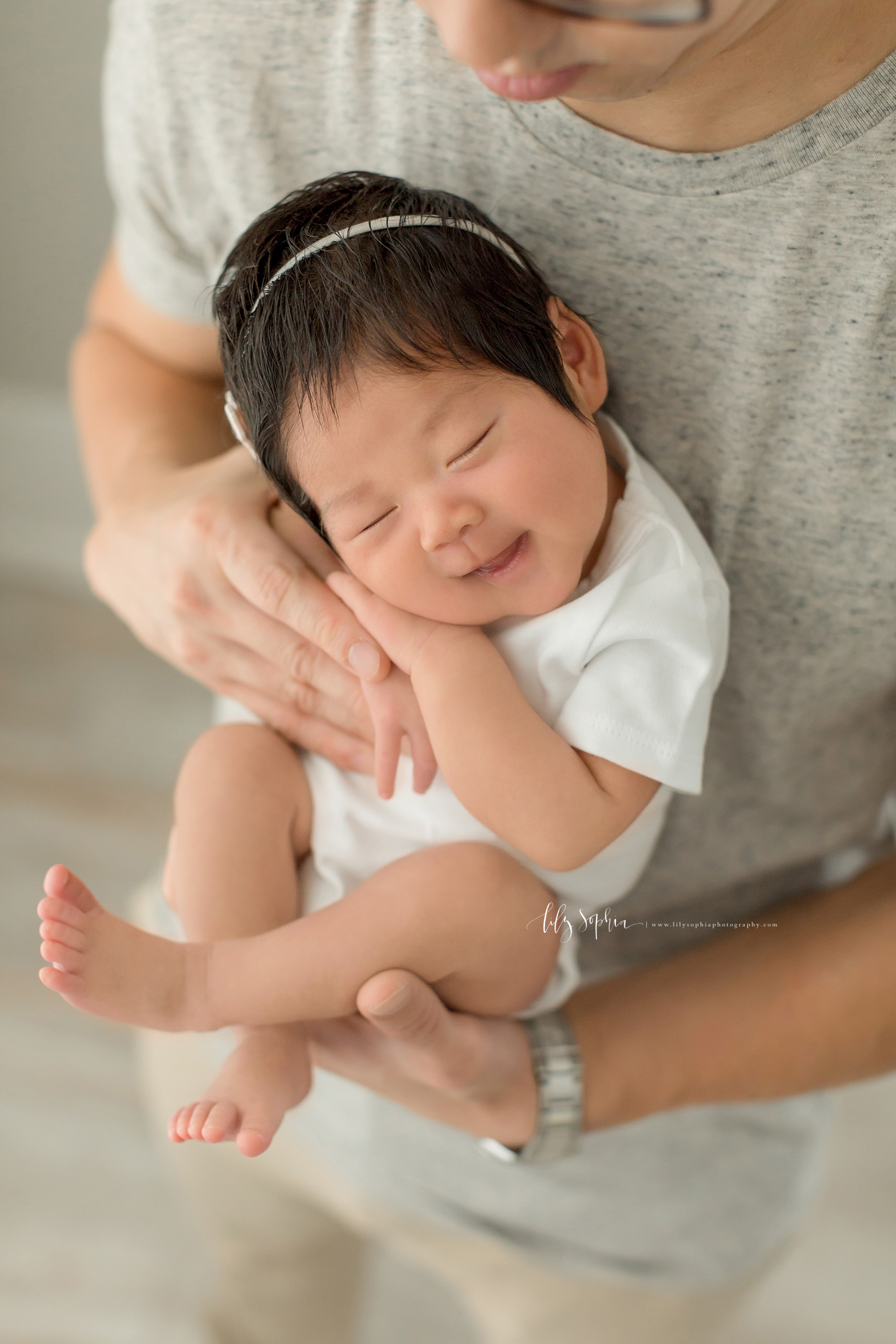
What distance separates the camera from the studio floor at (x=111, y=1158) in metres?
1.44

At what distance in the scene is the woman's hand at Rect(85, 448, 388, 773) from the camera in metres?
0.79

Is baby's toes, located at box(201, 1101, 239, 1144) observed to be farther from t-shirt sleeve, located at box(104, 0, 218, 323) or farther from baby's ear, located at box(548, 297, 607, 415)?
t-shirt sleeve, located at box(104, 0, 218, 323)

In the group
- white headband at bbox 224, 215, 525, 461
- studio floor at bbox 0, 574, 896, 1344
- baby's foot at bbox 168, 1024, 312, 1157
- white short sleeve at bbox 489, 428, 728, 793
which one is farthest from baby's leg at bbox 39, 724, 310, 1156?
studio floor at bbox 0, 574, 896, 1344

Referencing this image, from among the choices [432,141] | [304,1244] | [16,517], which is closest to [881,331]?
[432,141]

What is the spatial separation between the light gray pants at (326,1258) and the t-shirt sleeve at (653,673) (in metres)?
0.60

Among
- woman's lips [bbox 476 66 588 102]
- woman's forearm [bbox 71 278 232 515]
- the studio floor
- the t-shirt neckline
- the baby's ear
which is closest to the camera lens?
woman's lips [bbox 476 66 588 102]

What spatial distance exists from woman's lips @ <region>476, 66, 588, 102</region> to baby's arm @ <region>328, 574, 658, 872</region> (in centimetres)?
35

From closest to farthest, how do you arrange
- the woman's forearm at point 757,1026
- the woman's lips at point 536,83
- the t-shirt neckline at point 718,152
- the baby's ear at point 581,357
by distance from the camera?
the woman's lips at point 536,83, the t-shirt neckline at point 718,152, the baby's ear at point 581,357, the woman's forearm at point 757,1026

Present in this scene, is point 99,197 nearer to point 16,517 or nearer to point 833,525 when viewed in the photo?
point 16,517

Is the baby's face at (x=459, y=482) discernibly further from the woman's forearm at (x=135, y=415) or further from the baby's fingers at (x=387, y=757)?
the woman's forearm at (x=135, y=415)

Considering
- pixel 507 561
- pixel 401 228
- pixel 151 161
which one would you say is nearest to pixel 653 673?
pixel 507 561

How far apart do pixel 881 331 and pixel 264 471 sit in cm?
43

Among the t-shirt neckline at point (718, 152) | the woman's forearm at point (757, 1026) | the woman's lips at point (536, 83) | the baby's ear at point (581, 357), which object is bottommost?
the woman's forearm at point (757, 1026)

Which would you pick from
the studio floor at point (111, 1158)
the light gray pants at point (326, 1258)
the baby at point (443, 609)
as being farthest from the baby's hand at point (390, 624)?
the studio floor at point (111, 1158)
